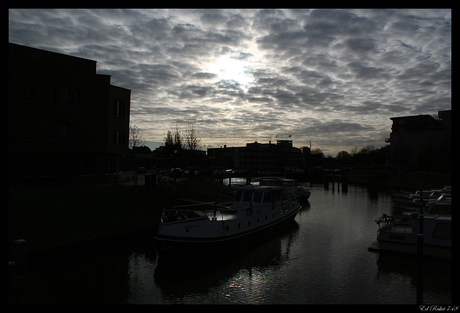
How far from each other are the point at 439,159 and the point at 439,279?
6909 cm

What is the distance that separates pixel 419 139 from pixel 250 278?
326 ft

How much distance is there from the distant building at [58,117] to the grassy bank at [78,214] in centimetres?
849

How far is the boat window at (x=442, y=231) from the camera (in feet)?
54.4

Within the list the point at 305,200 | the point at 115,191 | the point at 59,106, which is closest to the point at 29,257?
the point at 115,191

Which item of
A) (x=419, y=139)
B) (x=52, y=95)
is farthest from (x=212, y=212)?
(x=419, y=139)

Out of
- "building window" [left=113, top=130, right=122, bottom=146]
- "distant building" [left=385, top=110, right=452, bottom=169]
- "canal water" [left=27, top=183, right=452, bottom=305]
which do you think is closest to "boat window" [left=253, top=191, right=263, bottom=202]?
"canal water" [left=27, top=183, right=452, bottom=305]

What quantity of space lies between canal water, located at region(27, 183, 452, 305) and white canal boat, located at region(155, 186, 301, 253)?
114 cm

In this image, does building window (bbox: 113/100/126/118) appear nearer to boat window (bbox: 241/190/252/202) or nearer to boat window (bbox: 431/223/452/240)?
boat window (bbox: 241/190/252/202)

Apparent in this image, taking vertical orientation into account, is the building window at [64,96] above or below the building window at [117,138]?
above

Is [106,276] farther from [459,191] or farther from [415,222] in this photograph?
[415,222]

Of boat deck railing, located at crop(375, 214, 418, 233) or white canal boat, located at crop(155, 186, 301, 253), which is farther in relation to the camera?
boat deck railing, located at crop(375, 214, 418, 233)

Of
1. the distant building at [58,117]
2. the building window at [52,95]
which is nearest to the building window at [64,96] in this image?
the distant building at [58,117]

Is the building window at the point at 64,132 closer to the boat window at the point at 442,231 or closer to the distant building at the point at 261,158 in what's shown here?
the boat window at the point at 442,231

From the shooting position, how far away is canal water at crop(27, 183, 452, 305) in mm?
12609
